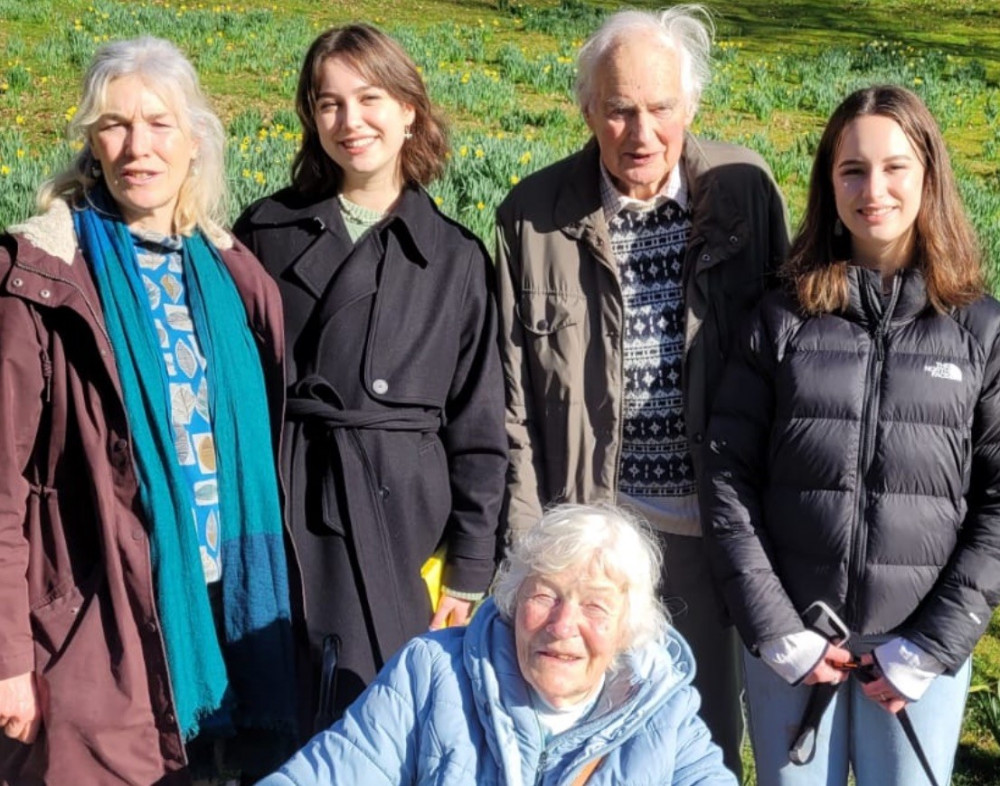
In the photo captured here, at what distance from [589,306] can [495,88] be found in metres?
7.53

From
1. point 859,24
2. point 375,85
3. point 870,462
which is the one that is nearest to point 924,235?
point 870,462

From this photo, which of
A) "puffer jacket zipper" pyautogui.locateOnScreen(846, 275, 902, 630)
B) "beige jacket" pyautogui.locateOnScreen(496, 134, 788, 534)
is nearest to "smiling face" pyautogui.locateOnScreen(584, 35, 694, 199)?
"beige jacket" pyautogui.locateOnScreen(496, 134, 788, 534)

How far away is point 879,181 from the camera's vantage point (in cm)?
242

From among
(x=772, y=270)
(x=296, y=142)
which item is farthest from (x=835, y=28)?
(x=772, y=270)

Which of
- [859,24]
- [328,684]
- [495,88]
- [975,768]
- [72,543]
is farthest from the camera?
[859,24]

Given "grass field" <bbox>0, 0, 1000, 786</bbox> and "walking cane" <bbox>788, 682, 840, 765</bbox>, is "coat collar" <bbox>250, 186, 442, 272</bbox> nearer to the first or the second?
"walking cane" <bbox>788, 682, 840, 765</bbox>

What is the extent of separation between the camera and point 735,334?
8.64ft

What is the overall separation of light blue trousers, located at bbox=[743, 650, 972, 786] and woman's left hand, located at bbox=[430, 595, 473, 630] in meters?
0.62

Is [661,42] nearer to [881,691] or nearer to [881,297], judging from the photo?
[881,297]

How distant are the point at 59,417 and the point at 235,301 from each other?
0.43 m

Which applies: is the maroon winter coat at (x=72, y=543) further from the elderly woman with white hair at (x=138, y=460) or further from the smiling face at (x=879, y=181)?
the smiling face at (x=879, y=181)

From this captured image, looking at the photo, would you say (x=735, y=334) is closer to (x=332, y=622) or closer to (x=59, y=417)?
(x=332, y=622)

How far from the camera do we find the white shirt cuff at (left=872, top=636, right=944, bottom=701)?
2.35 metres

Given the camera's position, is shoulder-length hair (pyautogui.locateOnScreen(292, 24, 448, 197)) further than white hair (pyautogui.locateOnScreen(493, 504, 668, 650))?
Yes
